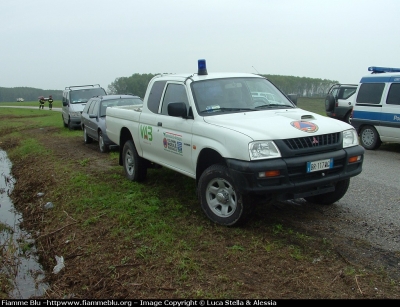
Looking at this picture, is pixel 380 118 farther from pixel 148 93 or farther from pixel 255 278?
pixel 255 278

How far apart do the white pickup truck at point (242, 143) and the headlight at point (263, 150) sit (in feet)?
0.04

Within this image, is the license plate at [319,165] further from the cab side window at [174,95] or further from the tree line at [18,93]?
the tree line at [18,93]

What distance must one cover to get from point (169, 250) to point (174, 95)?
2.67m

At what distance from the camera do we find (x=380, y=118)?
36.5 feet

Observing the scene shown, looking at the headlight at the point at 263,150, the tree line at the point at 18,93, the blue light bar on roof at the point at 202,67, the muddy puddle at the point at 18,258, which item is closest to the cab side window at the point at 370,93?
the blue light bar on roof at the point at 202,67

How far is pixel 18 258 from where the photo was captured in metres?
5.75

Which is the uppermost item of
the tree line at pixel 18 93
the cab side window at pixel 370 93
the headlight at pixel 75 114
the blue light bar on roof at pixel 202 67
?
the blue light bar on roof at pixel 202 67

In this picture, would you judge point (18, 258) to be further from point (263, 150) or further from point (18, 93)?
point (18, 93)

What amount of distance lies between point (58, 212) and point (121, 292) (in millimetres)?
3375

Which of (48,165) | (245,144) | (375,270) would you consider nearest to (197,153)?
(245,144)

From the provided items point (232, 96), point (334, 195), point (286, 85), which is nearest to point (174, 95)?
point (232, 96)

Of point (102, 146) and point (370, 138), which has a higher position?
point (370, 138)

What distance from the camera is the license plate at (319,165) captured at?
495 cm

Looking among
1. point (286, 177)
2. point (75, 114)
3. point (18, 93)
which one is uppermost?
point (286, 177)
